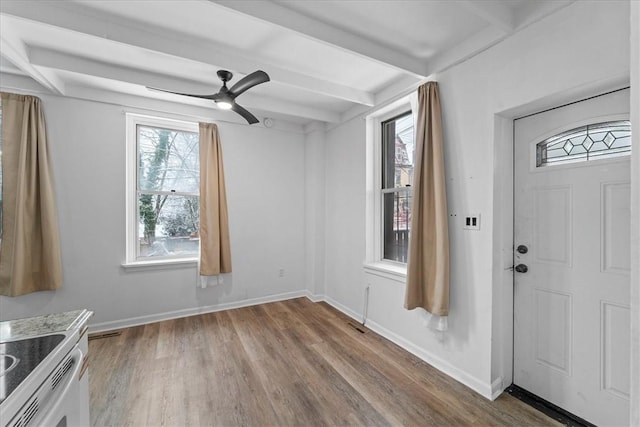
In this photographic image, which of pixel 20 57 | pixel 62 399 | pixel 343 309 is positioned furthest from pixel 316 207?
pixel 62 399

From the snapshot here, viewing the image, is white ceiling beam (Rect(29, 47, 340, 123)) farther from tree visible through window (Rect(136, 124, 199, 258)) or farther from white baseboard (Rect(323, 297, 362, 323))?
white baseboard (Rect(323, 297, 362, 323))

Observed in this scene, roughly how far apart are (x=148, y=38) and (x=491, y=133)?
267cm

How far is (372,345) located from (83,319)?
95.2 inches

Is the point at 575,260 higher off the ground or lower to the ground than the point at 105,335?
higher

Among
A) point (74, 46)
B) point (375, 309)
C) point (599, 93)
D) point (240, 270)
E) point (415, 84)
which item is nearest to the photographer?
point (599, 93)

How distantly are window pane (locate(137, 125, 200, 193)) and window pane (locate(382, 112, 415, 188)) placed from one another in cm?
243

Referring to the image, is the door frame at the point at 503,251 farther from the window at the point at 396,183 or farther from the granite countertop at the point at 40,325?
the granite countertop at the point at 40,325

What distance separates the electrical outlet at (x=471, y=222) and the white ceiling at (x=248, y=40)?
126cm

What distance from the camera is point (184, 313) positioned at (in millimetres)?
3641

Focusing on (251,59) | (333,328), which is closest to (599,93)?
(251,59)

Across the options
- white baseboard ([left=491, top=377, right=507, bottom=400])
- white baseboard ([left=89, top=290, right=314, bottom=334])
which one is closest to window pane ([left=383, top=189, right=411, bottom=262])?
white baseboard ([left=491, top=377, right=507, bottom=400])

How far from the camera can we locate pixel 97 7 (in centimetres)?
195

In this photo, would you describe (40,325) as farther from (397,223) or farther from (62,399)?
(397,223)

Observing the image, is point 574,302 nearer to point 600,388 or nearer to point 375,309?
point 600,388
